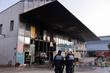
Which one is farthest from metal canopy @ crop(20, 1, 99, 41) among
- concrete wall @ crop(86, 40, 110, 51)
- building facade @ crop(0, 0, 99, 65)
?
concrete wall @ crop(86, 40, 110, 51)

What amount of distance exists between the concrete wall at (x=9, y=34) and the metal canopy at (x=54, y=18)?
42.2 inches

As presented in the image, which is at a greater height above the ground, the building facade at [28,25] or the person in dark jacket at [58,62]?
the building facade at [28,25]

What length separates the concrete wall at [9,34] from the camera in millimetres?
29020

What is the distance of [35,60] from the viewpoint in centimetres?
3231

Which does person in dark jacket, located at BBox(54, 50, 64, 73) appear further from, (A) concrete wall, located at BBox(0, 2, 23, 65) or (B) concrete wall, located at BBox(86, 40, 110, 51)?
(B) concrete wall, located at BBox(86, 40, 110, 51)

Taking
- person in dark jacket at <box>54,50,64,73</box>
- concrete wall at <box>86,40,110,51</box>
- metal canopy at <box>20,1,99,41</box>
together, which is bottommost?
person in dark jacket at <box>54,50,64,73</box>

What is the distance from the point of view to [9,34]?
30.6 metres

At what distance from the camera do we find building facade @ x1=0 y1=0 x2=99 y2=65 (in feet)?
92.0

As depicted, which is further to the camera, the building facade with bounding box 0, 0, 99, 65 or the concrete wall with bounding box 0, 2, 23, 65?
the concrete wall with bounding box 0, 2, 23, 65

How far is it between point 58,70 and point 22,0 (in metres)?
16.9

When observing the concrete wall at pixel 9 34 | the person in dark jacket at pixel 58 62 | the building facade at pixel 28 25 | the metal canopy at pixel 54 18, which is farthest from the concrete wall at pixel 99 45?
the person in dark jacket at pixel 58 62

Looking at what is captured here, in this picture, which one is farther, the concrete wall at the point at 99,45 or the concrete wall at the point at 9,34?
the concrete wall at the point at 99,45

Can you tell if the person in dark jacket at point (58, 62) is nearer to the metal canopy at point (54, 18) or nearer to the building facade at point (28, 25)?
the building facade at point (28, 25)

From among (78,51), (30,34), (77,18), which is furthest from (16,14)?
(78,51)
